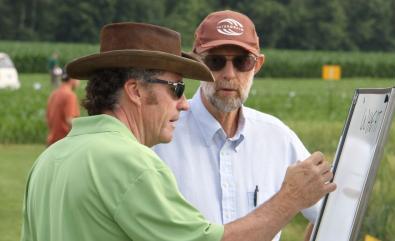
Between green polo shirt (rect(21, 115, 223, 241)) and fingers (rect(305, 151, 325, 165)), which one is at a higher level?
fingers (rect(305, 151, 325, 165))

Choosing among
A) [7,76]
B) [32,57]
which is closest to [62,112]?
[7,76]

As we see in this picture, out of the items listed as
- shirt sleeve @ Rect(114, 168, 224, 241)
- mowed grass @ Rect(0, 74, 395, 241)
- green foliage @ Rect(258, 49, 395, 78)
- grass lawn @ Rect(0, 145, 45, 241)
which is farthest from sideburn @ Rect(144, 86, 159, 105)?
green foliage @ Rect(258, 49, 395, 78)

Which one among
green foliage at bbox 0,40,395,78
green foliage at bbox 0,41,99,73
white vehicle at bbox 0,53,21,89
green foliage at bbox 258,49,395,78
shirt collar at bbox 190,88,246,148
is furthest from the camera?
green foliage at bbox 258,49,395,78

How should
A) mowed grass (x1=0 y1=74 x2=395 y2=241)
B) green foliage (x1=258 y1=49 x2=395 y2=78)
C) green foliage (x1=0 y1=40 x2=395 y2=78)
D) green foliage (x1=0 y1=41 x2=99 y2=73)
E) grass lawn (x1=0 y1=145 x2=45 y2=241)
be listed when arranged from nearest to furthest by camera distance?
1. mowed grass (x1=0 y1=74 x2=395 y2=241)
2. grass lawn (x1=0 y1=145 x2=45 y2=241)
3. green foliage (x1=0 y1=41 x2=99 y2=73)
4. green foliage (x1=0 y1=40 x2=395 y2=78)
5. green foliage (x1=258 y1=49 x2=395 y2=78)

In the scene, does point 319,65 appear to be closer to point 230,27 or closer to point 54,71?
point 54,71

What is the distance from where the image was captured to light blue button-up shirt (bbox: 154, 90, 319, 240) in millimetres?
4383

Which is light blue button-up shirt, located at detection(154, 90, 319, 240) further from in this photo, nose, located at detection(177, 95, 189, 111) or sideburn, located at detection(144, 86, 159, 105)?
sideburn, located at detection(144, 86, 159, 105)

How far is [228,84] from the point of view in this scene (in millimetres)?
4684

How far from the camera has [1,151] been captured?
20.0 m

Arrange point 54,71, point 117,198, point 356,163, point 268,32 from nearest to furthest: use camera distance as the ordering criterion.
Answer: point 117,198 → point 356,163 → point 54,71 → point 268,32

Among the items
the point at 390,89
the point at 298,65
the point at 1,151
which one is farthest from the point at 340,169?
the point at 298,65

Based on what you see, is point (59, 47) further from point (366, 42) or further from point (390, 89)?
point (390, 89)

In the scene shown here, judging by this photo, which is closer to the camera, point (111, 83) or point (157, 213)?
point (157, 213)

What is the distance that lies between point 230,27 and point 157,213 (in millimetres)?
1747
